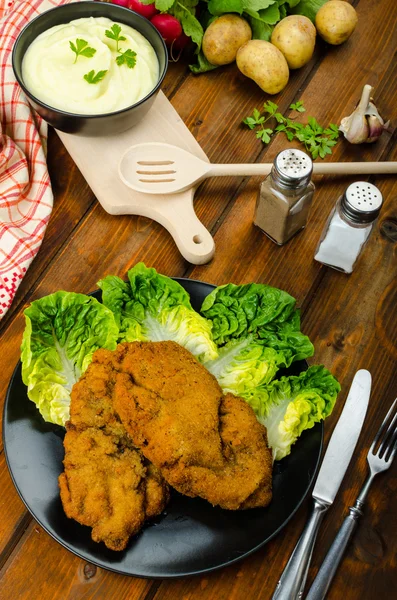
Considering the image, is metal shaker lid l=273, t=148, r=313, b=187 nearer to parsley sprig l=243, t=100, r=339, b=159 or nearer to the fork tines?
parsley sprig l=243, t=100, r=339, b=159

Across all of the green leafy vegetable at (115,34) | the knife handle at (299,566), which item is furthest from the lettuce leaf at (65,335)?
the green leafy vegetable at (115,34)

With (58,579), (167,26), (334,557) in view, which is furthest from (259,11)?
(58,579)

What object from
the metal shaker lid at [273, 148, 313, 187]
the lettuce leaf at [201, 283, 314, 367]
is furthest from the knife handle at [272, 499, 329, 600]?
the metal shaker lid at [273, 148, 313, 187]

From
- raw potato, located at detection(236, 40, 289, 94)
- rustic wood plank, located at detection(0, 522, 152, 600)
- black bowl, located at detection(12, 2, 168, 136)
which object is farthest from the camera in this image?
raw potato, located at detection(236, 40, 289, 94)

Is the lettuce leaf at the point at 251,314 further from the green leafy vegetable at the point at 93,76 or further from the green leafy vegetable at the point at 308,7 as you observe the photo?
the green leafy vegetable at the point at 308,7

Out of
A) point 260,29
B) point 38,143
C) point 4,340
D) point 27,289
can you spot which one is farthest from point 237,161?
point 4,340

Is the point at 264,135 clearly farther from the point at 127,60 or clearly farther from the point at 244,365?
the point at 244,365
